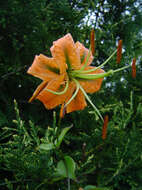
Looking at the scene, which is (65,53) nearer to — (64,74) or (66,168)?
(64,74)

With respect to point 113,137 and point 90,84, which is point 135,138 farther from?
point 90,84

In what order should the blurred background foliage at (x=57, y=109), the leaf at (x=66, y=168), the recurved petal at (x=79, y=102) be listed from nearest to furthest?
→ the leaf at (x=66, y=168)
the recurved petal at (x=79, y=102)
the blurred background foliage at (x=57, y=109)

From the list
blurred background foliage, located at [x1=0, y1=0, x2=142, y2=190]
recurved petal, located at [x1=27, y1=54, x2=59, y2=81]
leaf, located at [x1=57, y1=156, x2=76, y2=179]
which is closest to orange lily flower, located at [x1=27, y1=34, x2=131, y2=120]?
recurved petal, located at [x1=27, y1=54, x2=59, y2=81]

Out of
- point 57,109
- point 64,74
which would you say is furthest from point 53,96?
point 57,109

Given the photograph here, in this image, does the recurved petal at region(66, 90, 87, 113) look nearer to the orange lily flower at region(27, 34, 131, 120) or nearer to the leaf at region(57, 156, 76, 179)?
the orange lily flower at region(27, 34, 131, 120)

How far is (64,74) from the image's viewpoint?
69 centimetres

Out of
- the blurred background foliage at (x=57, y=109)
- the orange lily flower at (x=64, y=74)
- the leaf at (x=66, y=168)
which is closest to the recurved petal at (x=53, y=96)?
the orange lily flower at (x=64, y=74)

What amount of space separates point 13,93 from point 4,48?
0.86 feet

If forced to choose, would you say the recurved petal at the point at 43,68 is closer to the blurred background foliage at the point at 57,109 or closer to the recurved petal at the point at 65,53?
the recurved petal at the point at 65,53

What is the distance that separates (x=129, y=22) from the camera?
1.69 meters

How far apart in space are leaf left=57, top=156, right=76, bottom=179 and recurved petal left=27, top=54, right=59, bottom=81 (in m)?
0.30

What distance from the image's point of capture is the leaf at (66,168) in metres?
0.36

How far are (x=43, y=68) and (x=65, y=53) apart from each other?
3.0 inches

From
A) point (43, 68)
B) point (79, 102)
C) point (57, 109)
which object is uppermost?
point (43, 68)
